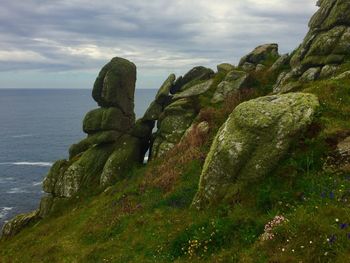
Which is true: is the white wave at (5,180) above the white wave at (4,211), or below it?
above

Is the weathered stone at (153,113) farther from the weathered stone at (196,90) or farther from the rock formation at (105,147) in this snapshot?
the weathered stone at (196,90)

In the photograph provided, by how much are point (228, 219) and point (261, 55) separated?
3242cm

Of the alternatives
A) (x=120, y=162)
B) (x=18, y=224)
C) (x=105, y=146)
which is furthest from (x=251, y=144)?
(x=18, y=224)

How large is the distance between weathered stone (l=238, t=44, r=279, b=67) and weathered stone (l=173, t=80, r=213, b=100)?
6652 millimetres

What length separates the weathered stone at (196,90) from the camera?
3944cm

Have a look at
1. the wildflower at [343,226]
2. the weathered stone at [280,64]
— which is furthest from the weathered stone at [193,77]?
the wildflower at [343,226]

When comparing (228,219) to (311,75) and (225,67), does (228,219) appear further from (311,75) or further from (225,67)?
(225,67)

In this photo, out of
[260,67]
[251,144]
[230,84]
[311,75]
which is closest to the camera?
[251,144]

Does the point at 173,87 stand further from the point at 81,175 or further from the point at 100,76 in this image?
the point at 81,175

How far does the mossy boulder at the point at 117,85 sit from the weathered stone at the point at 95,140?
11.7ft

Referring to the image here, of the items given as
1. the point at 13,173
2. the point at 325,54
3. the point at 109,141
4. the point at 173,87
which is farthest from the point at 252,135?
the point at 13,173

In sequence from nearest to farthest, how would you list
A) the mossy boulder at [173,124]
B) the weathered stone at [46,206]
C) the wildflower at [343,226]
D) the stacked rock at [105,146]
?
1. the wildflower at [343,226]
2. the mossy boulder at [173,124]
3. the stacked rock at [105,146]
4. the weathered stone at [46,206]

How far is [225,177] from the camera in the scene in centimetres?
1798

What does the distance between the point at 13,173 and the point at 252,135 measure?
111 m
